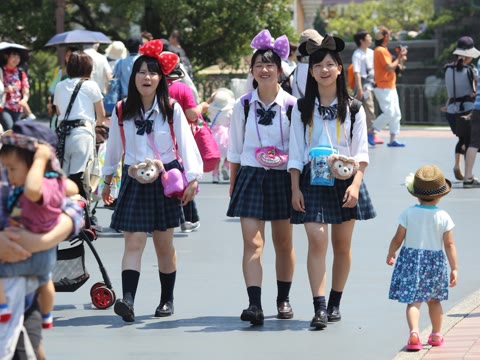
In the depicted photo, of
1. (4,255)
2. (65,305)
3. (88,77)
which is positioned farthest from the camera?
(88,77)

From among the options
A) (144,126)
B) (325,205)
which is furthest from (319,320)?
(144,126)

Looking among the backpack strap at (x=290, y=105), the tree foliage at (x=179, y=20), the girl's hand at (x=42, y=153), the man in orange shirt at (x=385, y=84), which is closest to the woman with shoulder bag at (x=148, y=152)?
the backpack strap at (x=290, y=105)

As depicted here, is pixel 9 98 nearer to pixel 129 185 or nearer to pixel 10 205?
pixel 129 185

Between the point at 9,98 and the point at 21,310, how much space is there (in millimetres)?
10736

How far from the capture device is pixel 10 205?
16.5ft

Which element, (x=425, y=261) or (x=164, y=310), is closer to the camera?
(x=425, y=261)

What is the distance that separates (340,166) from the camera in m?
7.32

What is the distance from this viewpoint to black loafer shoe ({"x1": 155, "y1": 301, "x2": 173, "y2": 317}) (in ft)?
25.8

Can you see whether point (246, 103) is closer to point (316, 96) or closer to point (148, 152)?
point (316, 96)

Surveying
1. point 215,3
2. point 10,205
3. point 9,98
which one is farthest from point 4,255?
point 215,3

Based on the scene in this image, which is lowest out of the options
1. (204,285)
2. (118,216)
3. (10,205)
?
(204,285)

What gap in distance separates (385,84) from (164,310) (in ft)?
41.0

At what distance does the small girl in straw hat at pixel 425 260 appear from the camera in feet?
22.4

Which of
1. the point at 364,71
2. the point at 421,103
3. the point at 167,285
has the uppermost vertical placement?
the point at 364,71
